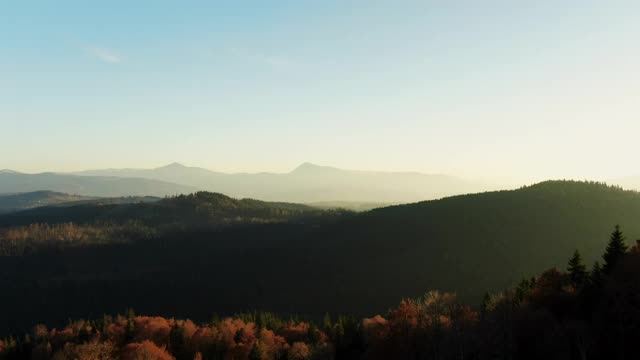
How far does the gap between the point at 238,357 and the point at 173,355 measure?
20.8m

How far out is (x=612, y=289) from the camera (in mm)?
68875

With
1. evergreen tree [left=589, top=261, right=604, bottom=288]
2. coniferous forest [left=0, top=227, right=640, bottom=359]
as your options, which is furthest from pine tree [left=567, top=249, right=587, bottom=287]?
evergreen tree [left=589, top=261, right=604, bottom=288]

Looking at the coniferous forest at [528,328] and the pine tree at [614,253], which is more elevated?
the pine tree at [614,253]

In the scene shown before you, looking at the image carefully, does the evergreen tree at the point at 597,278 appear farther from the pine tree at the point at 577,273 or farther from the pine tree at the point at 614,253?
the pine tree at the point at 577,273

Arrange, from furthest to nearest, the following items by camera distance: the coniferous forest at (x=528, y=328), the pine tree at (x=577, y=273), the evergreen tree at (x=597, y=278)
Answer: the pine tree at (x=577, y=273), the evergreen tree at (x=597, y=278), the coniferous forest at (x=528, y=328)

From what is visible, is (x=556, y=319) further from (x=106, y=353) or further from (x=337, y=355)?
(x=106, y=353)

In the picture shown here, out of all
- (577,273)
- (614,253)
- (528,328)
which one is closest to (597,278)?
(614,253)

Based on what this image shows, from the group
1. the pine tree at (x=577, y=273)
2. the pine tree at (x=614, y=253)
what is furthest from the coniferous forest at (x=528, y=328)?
the pine tree at (x=614, y=253)

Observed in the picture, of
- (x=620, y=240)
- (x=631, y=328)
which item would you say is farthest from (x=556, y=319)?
(x=620, y=240)

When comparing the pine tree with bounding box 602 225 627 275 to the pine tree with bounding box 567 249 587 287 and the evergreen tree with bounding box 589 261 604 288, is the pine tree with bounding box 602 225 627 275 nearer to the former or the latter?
the evergreen tree with bounding box 589 261 604 288

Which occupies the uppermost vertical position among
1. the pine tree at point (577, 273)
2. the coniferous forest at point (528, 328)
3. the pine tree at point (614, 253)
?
the pine tree at point (614, 253)

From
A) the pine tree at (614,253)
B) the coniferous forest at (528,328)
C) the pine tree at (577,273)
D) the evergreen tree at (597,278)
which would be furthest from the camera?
the pine tree at (577,273)

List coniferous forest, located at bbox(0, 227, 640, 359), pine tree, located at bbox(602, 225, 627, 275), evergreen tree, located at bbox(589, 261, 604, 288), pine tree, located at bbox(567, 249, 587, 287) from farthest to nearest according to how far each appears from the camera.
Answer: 1. pine tree, located at bbox(567, 249, 587, 287)
2. pine tree, located at bbox(602, 225, 627, 275)
3. evergreen tree, located at bbox(589, 261, 604, 288)
4. coniferous forest, located at bbox(0, 227, 640, 359)

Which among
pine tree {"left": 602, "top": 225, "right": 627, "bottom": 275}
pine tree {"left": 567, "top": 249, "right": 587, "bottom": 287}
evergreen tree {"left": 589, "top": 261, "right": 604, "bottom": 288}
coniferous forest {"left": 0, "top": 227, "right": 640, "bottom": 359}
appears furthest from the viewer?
pine tree {"left": 567, "top": 249, "right": 587, "bottom": 287}
